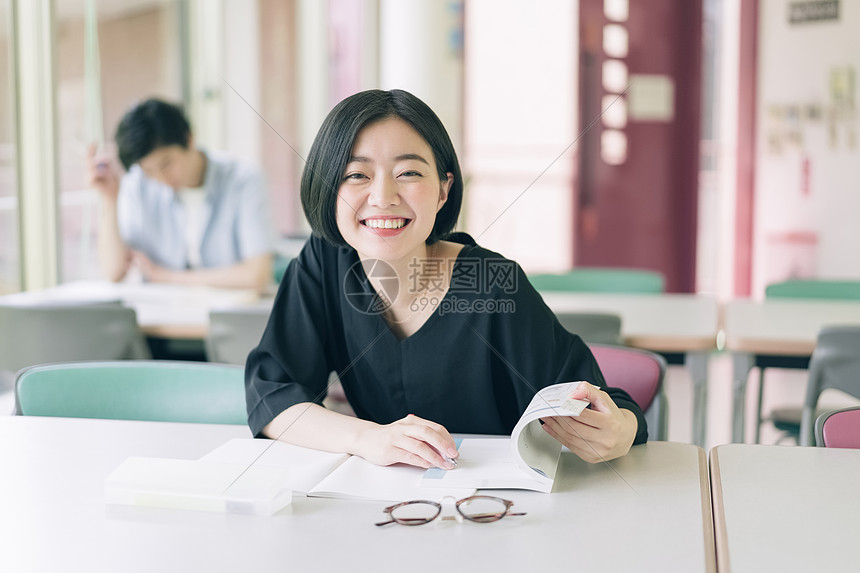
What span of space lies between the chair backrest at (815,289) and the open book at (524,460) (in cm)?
189

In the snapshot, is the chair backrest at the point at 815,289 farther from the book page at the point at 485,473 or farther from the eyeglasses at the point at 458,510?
the eyeglasses at the point at 458,510

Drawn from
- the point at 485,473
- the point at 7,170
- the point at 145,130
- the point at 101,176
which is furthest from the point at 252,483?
the point at 7,170

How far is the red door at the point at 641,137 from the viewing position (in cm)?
487

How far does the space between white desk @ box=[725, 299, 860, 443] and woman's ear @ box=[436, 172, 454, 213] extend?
1111mm

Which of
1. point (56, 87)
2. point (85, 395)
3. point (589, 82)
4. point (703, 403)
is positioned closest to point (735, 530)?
point (85, 395)

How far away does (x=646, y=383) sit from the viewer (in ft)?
4.98

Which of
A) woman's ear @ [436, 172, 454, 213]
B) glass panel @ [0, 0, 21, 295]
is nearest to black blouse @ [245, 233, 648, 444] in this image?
woman's ear @ [436, 172, 454, 213]

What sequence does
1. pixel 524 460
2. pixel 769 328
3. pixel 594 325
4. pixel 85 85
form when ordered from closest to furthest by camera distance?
pixel 524 460 < pixel 594 325 < pixel 769 328 < pixel 85 85

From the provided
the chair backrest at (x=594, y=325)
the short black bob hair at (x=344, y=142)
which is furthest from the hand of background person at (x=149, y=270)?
the short black bob hair at (x=344, y=142)

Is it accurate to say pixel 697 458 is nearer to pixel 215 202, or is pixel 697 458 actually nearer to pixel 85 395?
pixel 85 395

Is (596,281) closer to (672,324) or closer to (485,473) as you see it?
(672,324)

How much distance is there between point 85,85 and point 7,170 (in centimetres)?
57

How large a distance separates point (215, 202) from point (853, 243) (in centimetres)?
355

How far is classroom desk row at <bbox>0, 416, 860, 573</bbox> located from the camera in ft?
2.81
